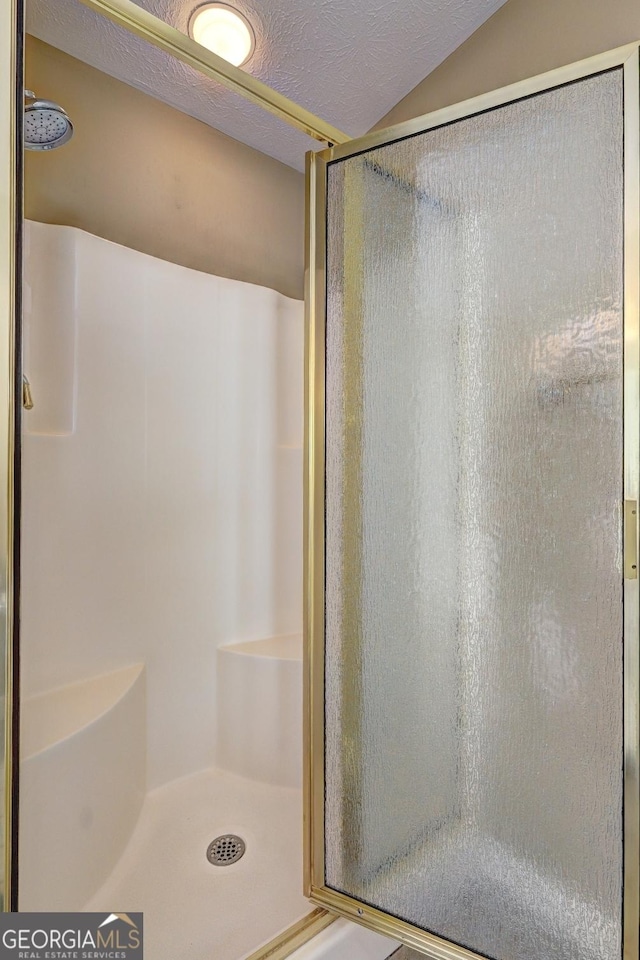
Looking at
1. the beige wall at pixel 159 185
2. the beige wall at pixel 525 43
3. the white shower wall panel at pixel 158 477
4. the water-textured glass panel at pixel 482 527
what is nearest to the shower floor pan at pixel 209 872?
the white shower wall panel at pixel 158 477

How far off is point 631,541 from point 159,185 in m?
1.69

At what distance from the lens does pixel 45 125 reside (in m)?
1.38

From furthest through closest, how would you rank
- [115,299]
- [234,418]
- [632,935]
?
1. [234,418]
2. [115,299]
3. [632,935]

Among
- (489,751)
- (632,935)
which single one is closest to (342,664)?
(489,751)

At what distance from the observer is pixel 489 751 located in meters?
1.22

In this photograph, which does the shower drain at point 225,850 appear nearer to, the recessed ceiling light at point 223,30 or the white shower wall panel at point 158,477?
the white shower wall panel at point 158,477

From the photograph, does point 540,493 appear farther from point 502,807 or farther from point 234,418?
point 234,418

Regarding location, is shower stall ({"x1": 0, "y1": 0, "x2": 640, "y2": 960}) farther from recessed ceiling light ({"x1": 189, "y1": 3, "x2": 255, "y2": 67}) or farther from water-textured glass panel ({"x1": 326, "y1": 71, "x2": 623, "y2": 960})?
recessed ceiling light ({"x1": 189, "y1": 3, "x2": 255, "y2": 67})

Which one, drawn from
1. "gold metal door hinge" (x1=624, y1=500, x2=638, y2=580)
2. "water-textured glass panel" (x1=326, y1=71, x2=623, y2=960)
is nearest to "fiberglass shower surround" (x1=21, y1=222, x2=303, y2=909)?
"water-textured glass panel" (x1=326, y1=71, x2=623, y2=960)

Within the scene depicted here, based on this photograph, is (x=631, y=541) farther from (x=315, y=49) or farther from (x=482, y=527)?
(x=315, y=49)

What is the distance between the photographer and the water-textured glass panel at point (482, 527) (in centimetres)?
111

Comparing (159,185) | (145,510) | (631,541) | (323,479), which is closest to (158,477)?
(145,510)

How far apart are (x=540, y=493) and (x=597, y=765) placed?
18.5 inches

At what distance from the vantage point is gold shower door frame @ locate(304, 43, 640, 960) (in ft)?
3.48
